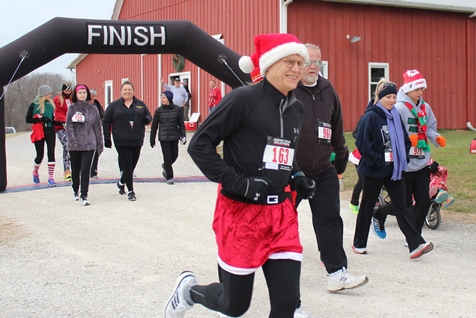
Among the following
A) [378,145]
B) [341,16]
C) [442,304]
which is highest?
[341,16]

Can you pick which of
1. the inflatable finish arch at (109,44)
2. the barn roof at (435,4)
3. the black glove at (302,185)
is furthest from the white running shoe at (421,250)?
the barn roof at (435,4)

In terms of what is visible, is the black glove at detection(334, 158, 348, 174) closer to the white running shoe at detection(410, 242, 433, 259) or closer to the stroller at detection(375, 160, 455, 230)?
the white running shoe at detection(410, 242, 433, 259)

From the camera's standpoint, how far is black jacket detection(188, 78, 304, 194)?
3906 millimetres

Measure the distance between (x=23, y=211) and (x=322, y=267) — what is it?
5013 millimetres

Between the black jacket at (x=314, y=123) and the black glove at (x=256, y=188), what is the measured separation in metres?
1.67

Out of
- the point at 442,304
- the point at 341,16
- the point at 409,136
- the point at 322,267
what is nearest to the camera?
the point at 442,304

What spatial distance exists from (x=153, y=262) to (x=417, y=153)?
3.02 m

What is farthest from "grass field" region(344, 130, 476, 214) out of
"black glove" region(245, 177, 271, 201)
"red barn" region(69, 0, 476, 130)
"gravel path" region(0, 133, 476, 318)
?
"black glove" region(245, 177, 271, 201)

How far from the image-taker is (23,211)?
9.57 meters

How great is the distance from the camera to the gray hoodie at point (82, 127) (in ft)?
33.5

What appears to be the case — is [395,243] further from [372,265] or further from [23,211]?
[23,211]

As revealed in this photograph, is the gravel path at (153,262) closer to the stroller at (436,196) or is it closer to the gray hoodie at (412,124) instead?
the stroller at (436,196)

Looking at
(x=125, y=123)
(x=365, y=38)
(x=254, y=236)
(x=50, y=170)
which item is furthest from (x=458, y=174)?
(x=365, y=38)

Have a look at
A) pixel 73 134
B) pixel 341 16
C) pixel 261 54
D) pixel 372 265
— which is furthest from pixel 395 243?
pixel 341 16
